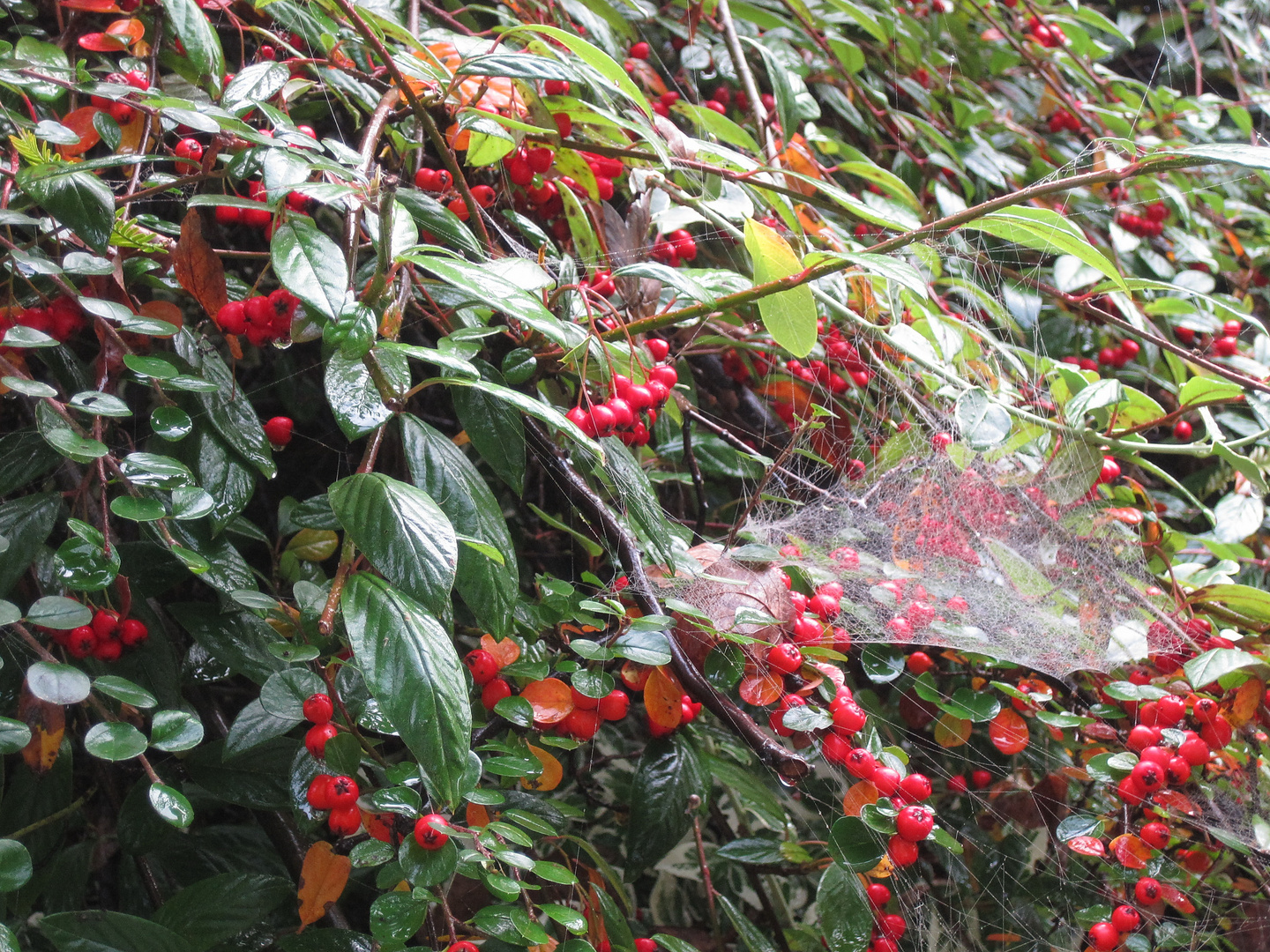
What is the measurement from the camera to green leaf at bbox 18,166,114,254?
0.68 metres

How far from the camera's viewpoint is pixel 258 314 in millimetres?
729

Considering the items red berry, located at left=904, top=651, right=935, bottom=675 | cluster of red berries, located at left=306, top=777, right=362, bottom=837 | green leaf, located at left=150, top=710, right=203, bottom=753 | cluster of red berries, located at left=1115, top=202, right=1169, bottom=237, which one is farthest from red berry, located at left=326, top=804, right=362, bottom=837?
cluster of red berries, located at left=1115, top=202, right=1169, bottom=237

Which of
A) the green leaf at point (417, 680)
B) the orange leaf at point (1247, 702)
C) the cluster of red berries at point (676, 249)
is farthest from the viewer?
the cluster of red berries at point (676, 249)

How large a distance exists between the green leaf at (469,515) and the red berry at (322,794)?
0.52 feet

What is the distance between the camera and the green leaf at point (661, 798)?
84 cm

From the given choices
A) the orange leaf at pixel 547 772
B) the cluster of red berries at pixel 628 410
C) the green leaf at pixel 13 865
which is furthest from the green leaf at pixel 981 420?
the green leaf at pixel 13 865

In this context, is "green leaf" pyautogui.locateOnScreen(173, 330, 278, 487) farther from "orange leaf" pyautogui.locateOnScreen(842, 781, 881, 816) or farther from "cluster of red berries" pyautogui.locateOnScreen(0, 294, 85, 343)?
"orange leaf" pyautogui.locateOnScreen(842, 781, 881, 816)

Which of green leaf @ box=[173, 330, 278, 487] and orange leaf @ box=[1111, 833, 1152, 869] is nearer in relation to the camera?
green leaf @ box=[173, 330, 278, 487]

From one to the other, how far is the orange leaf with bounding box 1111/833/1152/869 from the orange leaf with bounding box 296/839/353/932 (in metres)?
0.73

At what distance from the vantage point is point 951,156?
169cm

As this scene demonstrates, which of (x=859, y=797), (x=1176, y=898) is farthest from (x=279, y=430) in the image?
(x=1176, y=898)

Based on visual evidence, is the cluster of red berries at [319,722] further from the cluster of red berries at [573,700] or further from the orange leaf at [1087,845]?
the orange leaf at [1087,845]

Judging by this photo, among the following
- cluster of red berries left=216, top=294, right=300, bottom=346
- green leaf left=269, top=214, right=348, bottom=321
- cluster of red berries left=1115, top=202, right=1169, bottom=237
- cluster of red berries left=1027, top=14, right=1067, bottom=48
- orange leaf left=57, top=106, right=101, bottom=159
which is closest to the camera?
green leaf left=269, top=214, right=348, bottom=321

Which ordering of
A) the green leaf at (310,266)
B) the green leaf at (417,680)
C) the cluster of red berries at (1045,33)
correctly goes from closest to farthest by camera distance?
the green leaf at (417,680), the green leaf at (310,266), the cluster of red berries at (1045,33)
